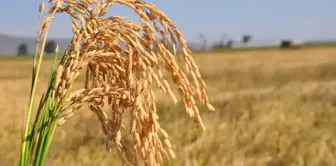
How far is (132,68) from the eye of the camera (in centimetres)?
114

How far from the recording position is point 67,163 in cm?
249

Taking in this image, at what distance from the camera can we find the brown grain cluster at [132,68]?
3.48 feet

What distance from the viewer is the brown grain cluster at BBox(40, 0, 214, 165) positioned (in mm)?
1061

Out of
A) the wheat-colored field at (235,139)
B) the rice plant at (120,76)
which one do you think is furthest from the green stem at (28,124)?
the wheat-colored field at (235,139)

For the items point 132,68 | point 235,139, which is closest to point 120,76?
point 132,68

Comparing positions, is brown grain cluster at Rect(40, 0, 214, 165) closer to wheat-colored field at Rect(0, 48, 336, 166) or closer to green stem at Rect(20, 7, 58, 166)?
green stem at Rect(20, 7, 58, 166)

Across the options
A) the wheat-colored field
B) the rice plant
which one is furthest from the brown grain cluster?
the wheat-colored field

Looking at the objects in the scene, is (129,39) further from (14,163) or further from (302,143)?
(302,143)

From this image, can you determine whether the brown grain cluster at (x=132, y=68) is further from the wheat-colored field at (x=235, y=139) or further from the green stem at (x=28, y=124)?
the wheat-colored field at (x=235, y=139)

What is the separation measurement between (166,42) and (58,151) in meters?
1.79

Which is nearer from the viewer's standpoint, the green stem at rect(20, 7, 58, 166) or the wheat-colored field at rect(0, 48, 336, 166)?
the green stem at rect(20, 7, 58, 166)

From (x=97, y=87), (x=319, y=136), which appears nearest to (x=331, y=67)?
(x=319, y=136)

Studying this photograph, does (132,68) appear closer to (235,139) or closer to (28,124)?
(28,124)

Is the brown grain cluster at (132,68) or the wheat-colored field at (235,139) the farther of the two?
the wheat-colored field at (235,139)
